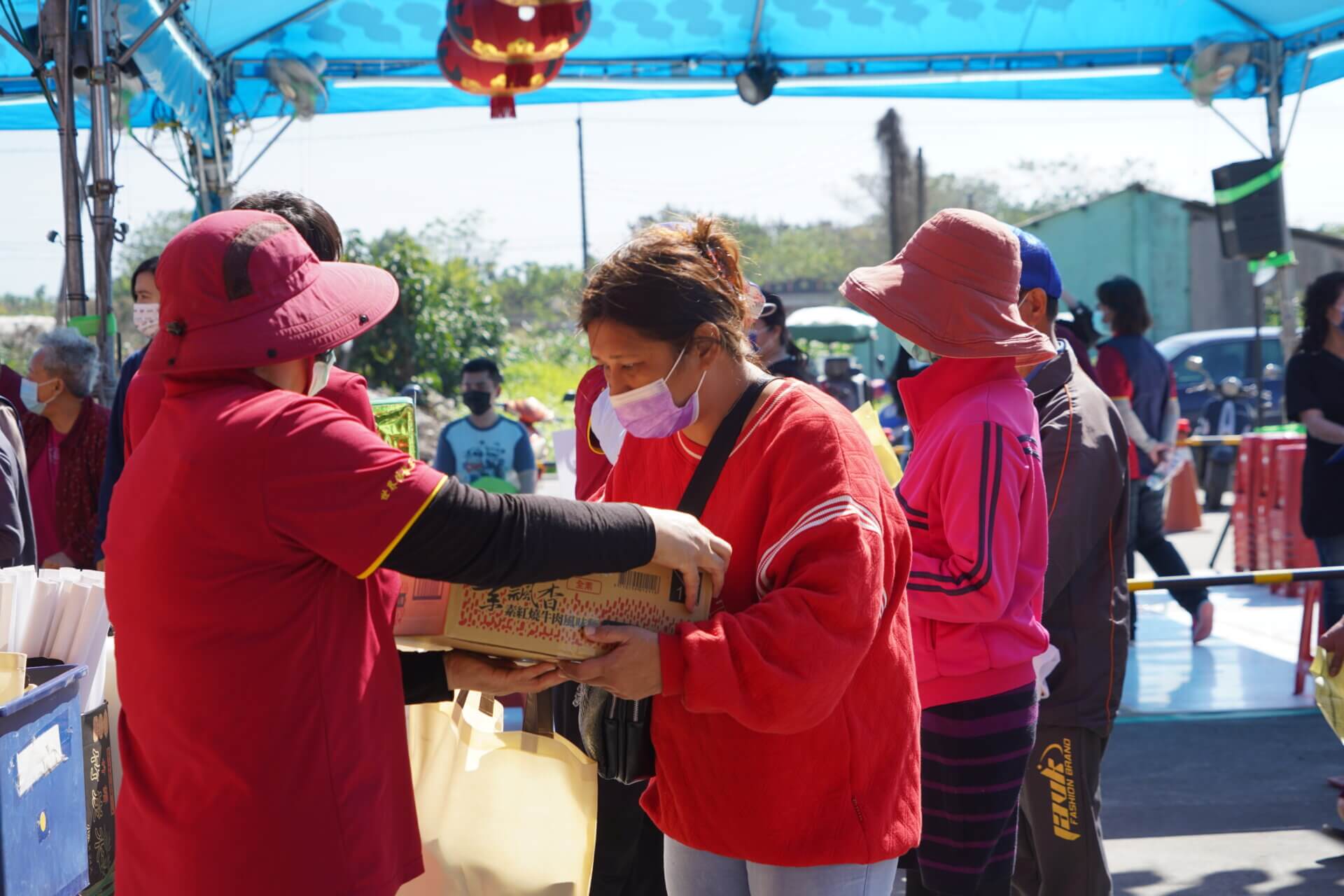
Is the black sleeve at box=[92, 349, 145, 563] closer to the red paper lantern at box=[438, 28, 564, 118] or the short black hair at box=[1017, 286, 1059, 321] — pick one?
the short black hair at box=[1017, 286, 1059, 321]

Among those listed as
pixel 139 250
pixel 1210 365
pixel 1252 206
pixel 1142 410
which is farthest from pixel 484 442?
pixel 139 250

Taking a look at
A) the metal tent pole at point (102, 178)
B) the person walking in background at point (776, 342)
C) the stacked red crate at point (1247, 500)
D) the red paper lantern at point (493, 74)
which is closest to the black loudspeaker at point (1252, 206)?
the stacked red crate at point (1247, 500)

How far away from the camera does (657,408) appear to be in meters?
2.04

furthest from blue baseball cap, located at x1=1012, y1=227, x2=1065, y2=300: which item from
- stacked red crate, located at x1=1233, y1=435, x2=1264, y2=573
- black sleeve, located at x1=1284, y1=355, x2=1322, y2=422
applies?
stacked red crate, located at x1=1233, y1=435, x2=1264, y2=573

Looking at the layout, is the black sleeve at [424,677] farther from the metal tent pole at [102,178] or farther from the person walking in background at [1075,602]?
the metal tent pole at [102,178]

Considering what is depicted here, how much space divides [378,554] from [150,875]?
0.63 meters

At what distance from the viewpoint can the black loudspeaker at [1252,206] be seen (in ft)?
32.3

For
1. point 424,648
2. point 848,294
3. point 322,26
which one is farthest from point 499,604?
point 322,26

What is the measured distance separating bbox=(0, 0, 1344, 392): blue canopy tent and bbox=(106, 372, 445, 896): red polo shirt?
680 centimetres

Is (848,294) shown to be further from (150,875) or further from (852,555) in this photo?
(150,875)

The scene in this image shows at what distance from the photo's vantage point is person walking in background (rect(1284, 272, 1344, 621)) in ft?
18.4

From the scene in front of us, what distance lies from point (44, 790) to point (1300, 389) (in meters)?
5.67

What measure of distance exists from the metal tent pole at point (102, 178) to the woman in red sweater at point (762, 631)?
5.06 meters

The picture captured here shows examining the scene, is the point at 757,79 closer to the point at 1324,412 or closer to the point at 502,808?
the point at 1324,412
